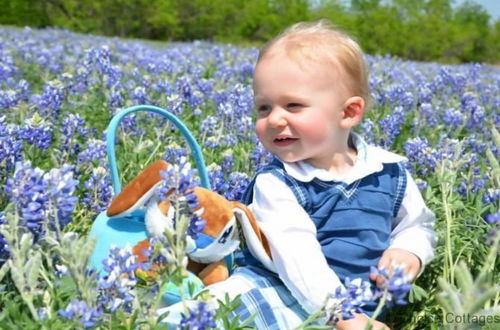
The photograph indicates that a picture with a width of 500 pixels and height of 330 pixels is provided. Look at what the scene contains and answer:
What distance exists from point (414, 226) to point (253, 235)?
0.73 meters

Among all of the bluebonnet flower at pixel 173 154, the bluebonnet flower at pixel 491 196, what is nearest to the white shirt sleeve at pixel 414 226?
the bluebonnet flower at pixel 491 196

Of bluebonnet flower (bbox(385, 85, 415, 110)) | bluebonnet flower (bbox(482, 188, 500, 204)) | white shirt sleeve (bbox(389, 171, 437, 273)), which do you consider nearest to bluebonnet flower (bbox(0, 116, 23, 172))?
white shirt sleeve (bbox(389, 171, 437, 273))

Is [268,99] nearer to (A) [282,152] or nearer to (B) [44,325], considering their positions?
(A) [282,152]

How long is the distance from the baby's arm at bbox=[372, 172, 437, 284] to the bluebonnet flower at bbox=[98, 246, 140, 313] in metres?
1.07

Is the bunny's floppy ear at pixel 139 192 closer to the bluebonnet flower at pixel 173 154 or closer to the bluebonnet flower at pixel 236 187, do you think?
the bluebonnet flower at pixel 236 187

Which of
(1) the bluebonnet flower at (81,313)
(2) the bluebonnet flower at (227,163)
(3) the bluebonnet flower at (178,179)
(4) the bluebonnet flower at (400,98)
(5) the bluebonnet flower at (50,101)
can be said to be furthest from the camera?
(4) the bluebonnet flower at (400,98)

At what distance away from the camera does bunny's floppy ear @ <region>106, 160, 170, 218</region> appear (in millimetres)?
2449

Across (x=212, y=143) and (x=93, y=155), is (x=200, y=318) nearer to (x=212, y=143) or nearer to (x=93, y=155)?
(x=93, y=155)

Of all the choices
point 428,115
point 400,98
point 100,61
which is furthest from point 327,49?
point 400,98

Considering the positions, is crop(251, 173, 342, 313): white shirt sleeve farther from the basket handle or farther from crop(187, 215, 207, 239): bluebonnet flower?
crop(187, 215, 207, 239): bluebonnet flower

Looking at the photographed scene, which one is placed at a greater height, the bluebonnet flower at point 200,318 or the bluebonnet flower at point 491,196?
the bluebonnet flower at point 200,318

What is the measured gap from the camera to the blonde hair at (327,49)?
2.61 m

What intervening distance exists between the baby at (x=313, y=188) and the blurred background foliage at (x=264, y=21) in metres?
27.5

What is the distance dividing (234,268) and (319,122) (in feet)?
2.05
